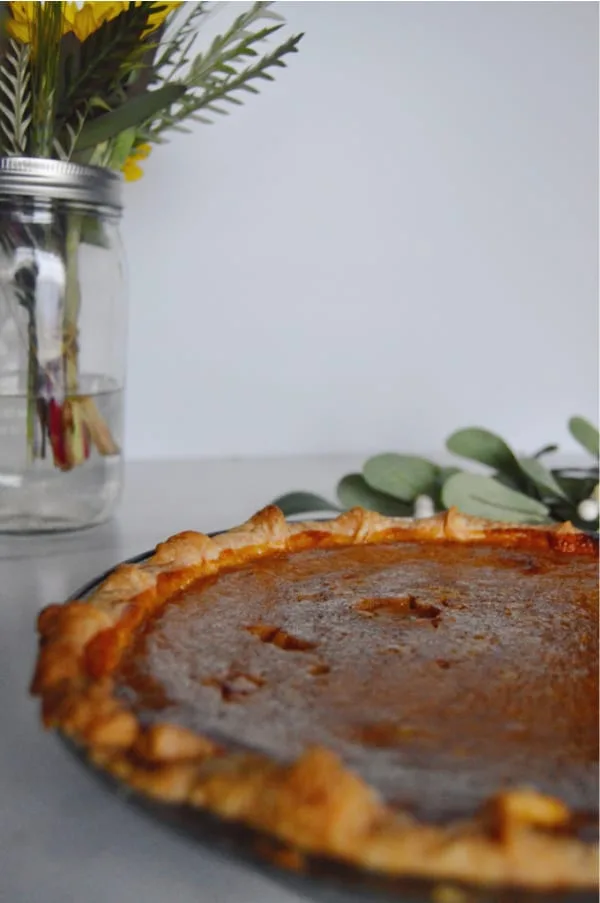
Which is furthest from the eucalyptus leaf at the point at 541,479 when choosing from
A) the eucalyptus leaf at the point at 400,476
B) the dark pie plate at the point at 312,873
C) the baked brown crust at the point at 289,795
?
the dark pie plate at the point at 312,873

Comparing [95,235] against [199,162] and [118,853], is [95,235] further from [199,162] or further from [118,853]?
[118,853]

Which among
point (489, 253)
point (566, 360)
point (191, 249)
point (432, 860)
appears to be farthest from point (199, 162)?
point (432, 860)

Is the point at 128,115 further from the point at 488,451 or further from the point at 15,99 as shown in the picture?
the point at 488,451

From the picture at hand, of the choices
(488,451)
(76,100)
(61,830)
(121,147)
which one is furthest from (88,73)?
(61,830)

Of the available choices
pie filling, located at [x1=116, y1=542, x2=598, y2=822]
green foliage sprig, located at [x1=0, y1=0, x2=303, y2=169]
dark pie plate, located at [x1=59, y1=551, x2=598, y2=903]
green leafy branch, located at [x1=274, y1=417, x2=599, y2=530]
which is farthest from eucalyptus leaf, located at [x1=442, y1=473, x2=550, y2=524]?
dark pie plate, located at [x1=59, y1=551, x2=598, y2=903]

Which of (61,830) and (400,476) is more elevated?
(400,476)

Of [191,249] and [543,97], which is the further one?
[543,97]
